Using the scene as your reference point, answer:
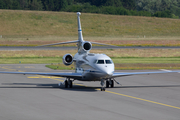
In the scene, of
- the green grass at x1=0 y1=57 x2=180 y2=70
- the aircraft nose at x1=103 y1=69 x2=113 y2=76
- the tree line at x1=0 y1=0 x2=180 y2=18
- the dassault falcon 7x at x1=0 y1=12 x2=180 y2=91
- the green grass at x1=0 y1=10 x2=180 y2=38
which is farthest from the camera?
the tree line at x1=0 y1=0 x2=180 y2=18

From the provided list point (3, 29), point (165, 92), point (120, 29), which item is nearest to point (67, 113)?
point (165, 92)

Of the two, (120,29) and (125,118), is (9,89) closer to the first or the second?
(125,118)

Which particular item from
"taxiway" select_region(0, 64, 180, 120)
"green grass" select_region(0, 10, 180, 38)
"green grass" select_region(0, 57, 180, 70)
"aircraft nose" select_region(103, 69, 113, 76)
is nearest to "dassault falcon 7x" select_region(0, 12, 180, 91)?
"aircraft nose" select_region(103, 69, 113, 76)

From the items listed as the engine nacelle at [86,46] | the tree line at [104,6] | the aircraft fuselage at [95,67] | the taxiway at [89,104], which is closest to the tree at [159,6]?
the tree line at [104,6]

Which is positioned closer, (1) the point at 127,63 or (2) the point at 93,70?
(2) the point at 93,70

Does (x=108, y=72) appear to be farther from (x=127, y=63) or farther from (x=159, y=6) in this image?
(x=159, y=6)

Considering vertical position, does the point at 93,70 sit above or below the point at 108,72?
above

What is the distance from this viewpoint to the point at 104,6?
15962 centimetres

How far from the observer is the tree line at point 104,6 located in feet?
500

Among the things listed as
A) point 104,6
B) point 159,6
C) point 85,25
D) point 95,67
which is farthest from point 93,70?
point 159,6

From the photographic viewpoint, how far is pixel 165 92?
23.9 metres

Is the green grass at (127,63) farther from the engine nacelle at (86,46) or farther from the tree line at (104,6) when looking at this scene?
the tree line at (104,6)

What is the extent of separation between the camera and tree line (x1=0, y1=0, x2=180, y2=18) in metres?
152

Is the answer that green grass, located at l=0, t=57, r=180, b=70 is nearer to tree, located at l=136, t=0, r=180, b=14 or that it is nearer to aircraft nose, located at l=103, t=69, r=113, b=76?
aircraft nose, located at l=103, t=69, r=113, b=76
